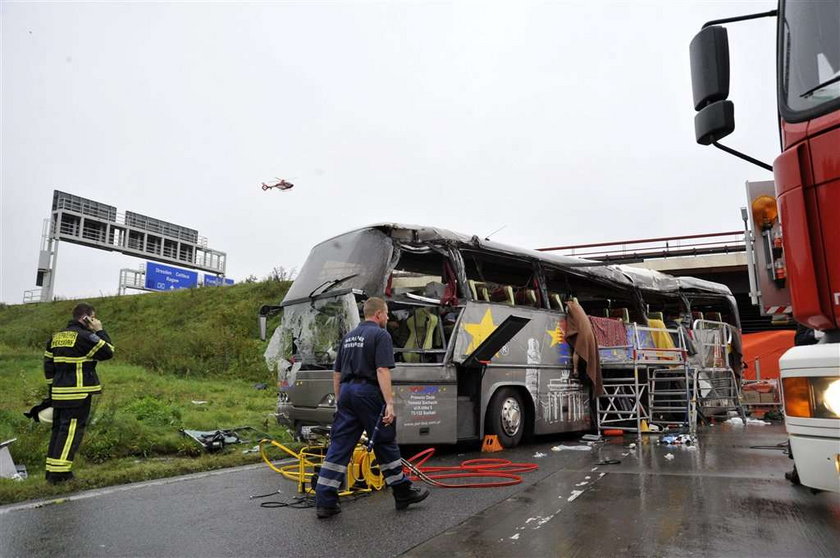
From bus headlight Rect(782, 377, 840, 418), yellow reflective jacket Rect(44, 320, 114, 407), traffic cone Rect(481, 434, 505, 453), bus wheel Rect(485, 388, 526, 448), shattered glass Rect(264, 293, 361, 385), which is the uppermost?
shattered glass Rect(264, 293, 361, 385)

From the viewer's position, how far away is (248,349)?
2256 cm

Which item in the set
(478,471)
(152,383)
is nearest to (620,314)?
(478,471)

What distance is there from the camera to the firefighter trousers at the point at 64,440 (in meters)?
5.87

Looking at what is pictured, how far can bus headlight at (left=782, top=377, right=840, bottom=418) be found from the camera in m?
2.79

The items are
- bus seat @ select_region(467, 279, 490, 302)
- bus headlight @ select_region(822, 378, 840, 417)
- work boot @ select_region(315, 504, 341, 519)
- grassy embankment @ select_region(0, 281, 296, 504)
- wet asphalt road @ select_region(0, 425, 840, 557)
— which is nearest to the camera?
bus headlight @ select_region(822, 378, 840, 417)

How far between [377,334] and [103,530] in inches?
93.2

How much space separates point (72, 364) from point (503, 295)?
18.2ft

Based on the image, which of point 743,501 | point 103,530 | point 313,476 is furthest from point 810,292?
point 103,530

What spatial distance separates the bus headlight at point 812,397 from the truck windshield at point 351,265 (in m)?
5.07

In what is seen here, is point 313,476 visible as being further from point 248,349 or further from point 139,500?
point 248,349

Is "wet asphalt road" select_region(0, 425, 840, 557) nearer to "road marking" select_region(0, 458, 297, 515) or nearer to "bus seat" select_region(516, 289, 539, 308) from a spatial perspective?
"road marking" select_region(0, 458, 297, 515)

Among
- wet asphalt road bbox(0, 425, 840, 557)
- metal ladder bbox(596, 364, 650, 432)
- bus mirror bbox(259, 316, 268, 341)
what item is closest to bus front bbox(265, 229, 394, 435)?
bus mirror bbox(259, 316, 268, 341)

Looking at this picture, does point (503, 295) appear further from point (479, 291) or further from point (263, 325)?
point (263, 325)

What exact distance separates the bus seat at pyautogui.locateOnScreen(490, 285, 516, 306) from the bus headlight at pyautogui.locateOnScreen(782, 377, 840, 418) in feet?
19.2
